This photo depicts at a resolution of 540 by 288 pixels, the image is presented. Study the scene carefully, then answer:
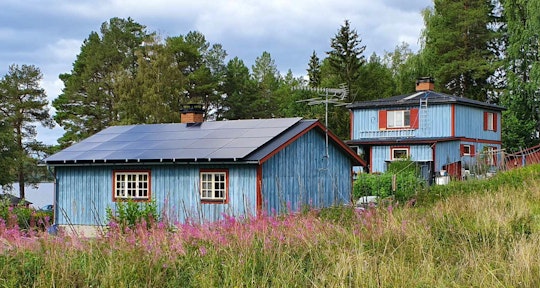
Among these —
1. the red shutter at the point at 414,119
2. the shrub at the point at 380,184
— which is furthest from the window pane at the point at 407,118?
the shrub at the point at 380,184

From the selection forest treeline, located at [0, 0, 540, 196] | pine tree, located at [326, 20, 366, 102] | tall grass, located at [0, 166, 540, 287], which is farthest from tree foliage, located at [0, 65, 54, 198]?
tall grass, located at [0, 166, 540, 287]

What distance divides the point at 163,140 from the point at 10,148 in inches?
899

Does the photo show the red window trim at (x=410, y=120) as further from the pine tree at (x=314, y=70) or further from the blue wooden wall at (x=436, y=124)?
the pine tree at (x=314, y=70)

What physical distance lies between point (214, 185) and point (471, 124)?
2290cm

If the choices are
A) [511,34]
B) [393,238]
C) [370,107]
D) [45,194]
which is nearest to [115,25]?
[45,194]

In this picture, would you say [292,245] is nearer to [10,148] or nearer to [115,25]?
[10,148]

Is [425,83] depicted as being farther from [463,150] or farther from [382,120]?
[463,150]

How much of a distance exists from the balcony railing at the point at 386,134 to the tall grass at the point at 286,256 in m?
27.9

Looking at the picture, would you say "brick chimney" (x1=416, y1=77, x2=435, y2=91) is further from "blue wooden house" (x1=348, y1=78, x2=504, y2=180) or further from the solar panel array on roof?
the solar panel array on roof

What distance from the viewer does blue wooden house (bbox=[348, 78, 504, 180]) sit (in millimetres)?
35594

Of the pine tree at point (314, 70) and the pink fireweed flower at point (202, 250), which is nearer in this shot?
the pink fireweed flower at point (202, 250)

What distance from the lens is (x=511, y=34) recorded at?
1804 inches

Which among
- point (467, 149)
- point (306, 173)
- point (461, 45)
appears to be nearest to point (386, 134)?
point (467, 149)

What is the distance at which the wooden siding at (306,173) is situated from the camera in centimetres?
2000
